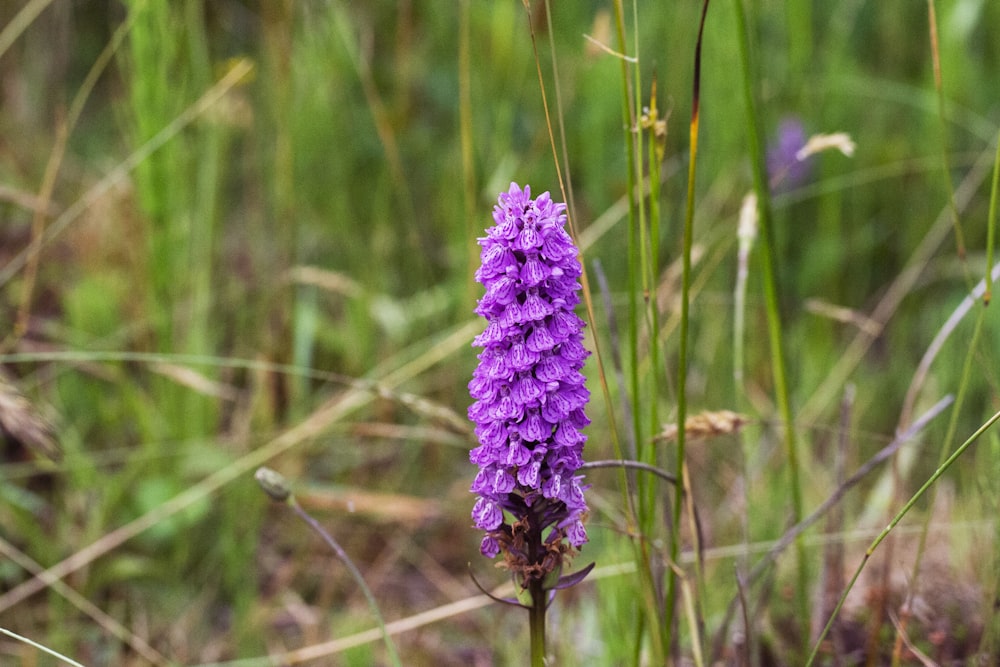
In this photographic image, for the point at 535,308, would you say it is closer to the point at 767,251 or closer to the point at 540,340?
the point at 540,340

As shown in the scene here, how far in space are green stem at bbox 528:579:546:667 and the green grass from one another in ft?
0.75

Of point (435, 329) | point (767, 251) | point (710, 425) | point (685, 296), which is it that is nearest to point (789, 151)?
point (435, 329)

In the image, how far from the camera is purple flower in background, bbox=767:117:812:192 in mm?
4098

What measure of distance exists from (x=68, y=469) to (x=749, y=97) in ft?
6.49

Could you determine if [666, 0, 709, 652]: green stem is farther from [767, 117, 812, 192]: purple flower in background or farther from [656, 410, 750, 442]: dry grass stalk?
[767, 117, 812, 192]: purple flower in background

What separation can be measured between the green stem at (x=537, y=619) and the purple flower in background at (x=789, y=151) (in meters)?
3.16

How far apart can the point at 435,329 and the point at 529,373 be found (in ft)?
6.63

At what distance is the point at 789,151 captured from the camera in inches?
164

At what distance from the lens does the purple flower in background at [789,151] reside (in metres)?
4.10

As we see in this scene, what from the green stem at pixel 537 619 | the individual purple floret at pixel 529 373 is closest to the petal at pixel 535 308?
the individual purple floret at pixel 529 373

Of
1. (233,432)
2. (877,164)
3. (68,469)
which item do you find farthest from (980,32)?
(68,469)

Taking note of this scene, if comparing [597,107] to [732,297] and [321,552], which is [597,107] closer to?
[732,297]

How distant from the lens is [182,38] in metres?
2.66

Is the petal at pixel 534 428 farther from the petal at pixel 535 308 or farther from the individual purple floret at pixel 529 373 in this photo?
the petal at pixel 535 308
